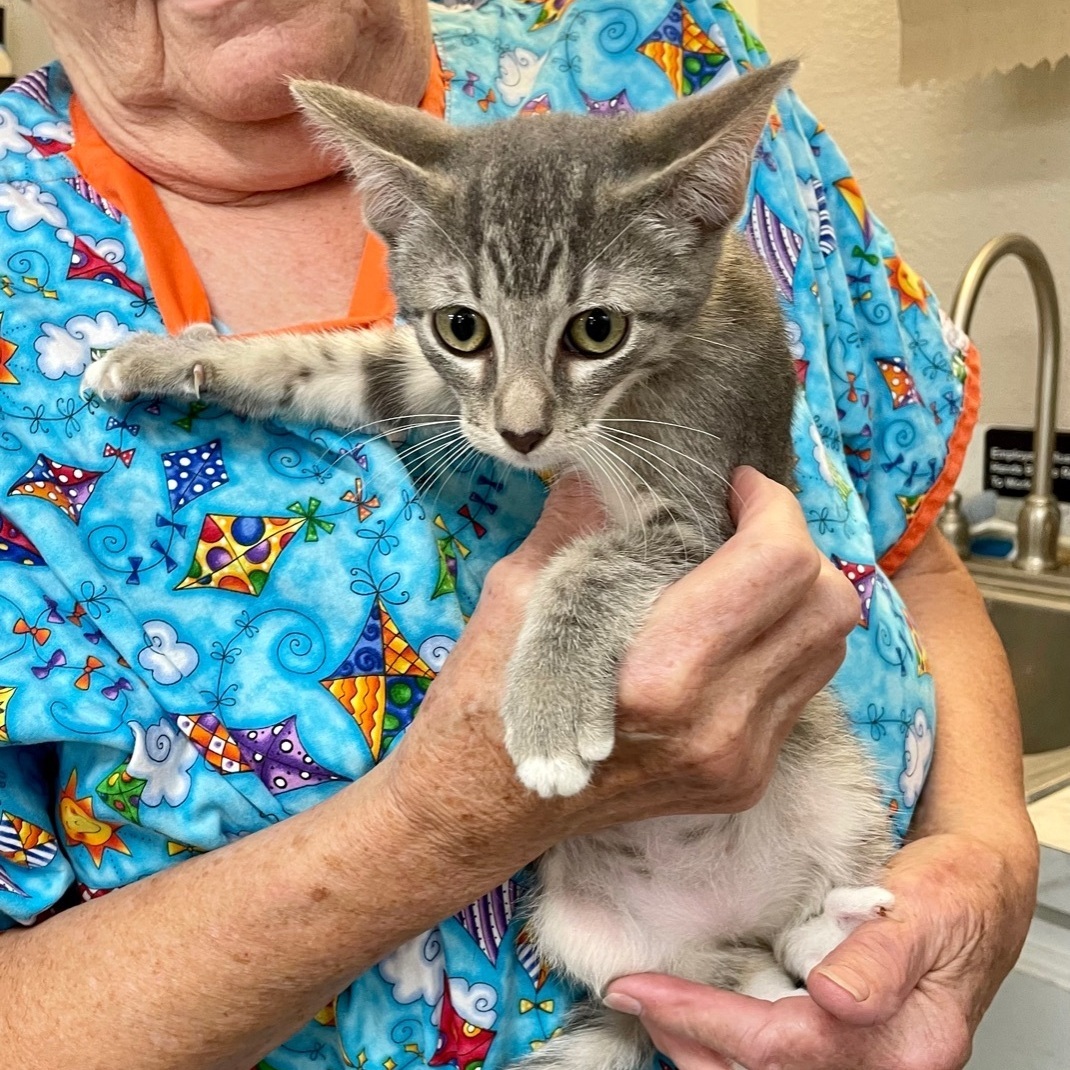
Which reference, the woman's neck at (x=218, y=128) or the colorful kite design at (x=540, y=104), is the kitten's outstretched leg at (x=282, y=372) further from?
the colorful kite design at (x=540, y=104)

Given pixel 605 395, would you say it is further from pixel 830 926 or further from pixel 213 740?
pixel 830 926

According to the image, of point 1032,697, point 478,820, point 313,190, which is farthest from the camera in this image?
point 1032,697

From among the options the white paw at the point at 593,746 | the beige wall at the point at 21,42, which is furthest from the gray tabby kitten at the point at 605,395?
the beige wall at the point at 21,42

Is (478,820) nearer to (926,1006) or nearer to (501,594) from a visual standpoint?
(501,594)

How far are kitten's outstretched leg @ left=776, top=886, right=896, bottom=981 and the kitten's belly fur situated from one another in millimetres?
24

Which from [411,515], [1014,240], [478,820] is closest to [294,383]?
[411,515]

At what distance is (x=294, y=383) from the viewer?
37.5 inches

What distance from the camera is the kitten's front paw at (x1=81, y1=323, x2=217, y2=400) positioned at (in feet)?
2.84

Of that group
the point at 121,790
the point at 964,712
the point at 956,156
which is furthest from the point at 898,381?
the point at 956,156

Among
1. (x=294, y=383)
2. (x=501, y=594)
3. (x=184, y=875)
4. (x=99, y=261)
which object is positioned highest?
(x=99, y=261)

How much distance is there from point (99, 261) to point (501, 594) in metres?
0.49

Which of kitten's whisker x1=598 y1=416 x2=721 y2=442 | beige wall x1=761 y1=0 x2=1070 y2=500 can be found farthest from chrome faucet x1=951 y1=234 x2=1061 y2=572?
kitten's whisker x1=598 y1=416 x2=721 y2=442

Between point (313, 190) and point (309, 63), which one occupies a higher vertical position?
point (309, 63)

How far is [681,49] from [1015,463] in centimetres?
130
